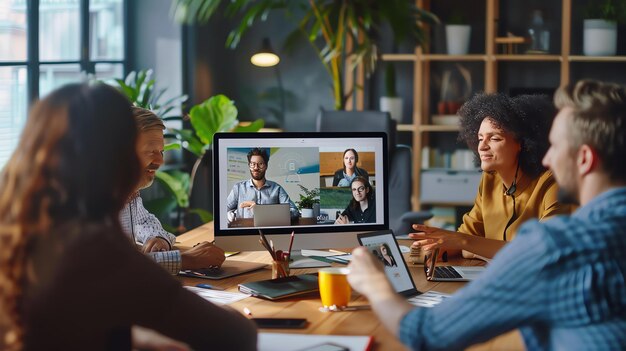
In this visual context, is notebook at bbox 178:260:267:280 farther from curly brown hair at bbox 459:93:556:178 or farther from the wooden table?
curly brown hair at bbox 459:93:556:178

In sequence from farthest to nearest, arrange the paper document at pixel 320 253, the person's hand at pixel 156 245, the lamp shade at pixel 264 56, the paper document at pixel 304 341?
the lamp shade at pixel 264 56, the paper document at pixel 320 253, the person's hand at pixel 156 245, the paper document at pixel 304 341

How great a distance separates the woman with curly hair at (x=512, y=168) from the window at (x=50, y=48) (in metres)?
2.01

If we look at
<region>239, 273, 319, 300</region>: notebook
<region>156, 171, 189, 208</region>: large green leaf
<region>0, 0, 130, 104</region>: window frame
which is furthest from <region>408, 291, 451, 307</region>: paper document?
Answer: <region>156, 171, 189, 208</region>: large green leaf

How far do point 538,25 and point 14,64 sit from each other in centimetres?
Answer: 341

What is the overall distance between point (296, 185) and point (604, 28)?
147 inches

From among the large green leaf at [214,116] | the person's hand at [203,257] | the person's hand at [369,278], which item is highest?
the large green leaf at [214,116]

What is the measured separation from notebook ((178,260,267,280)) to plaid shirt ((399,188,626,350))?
1081mm

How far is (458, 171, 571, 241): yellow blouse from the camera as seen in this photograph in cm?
279

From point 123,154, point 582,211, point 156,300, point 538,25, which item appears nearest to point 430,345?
point 582,211

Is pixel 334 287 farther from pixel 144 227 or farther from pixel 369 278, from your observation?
pixel 144 227

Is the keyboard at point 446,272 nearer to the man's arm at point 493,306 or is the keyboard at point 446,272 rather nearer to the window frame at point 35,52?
the man's arm at point 493,306

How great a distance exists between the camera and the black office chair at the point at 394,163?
415 cm

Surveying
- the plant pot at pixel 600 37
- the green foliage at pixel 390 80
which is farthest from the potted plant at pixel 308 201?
the plant pot at pixel 600 37

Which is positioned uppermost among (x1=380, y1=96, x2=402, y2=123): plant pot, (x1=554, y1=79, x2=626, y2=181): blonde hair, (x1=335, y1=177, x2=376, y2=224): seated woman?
(x1=380, y1=96, x2=402, y2=123): plant pot
